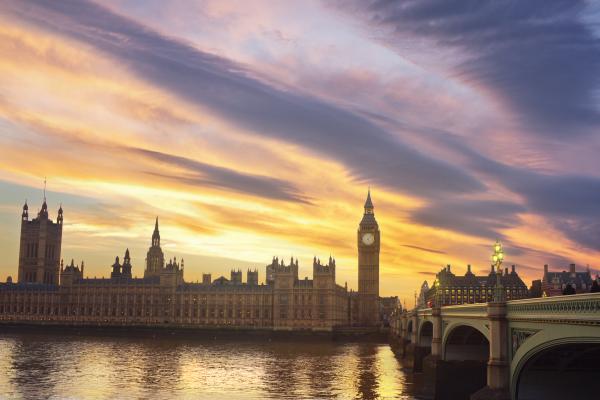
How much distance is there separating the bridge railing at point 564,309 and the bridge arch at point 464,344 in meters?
21.7

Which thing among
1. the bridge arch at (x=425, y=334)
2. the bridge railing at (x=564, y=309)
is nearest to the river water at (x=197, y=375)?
the bridge arch at (x=425, y=334)

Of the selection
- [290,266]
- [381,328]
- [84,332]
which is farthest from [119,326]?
[381,328]

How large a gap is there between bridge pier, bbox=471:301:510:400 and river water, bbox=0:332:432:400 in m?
25.1

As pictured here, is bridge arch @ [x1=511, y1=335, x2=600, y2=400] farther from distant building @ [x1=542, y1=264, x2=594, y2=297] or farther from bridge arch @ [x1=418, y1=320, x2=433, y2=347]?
distant building @ [x1=542, y1=264, x2=594, y2=297]

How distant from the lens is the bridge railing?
927 inches

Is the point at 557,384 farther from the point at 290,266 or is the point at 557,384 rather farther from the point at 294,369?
the point at 290,266

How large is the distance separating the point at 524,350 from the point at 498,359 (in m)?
3.48

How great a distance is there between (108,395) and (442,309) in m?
29.2

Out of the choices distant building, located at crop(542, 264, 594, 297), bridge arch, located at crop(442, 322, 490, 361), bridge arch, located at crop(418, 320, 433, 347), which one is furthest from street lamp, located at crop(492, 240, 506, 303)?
distant building, located at crop(542, 264, 594, 297)

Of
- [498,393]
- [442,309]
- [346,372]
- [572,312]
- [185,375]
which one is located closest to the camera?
[572,312]

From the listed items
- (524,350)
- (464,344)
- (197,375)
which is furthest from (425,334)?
(524,350)

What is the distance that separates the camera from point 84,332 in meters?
185

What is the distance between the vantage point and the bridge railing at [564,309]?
77.3 ft

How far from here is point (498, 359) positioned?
35.8 metres
